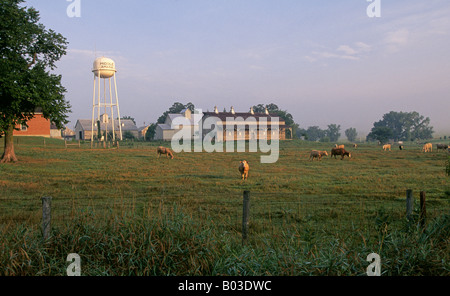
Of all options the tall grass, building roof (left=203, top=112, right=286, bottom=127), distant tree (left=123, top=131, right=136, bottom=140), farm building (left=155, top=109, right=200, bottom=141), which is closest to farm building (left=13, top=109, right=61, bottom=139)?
farm building (left=155, top=109, right=200, bottom=141)

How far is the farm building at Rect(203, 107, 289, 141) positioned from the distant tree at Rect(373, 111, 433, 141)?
73.1 metres

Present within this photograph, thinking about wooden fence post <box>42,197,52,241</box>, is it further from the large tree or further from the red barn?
the red barn

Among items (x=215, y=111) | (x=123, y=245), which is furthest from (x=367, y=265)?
(x=215, y=111)

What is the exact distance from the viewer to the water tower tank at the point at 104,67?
5684 cm

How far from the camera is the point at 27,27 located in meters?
26.5

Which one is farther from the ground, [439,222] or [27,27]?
[27,27]

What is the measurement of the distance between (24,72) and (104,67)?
1260 inches

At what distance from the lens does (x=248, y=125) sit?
8112cm

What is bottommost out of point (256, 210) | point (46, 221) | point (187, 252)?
point (256, 210)

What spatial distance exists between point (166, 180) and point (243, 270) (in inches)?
507

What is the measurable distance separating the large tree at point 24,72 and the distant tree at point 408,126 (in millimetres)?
132916

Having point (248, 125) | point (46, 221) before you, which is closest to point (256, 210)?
point (46, 221)

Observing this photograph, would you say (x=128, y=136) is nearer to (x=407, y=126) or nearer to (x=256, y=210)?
(x=256, y=210)
